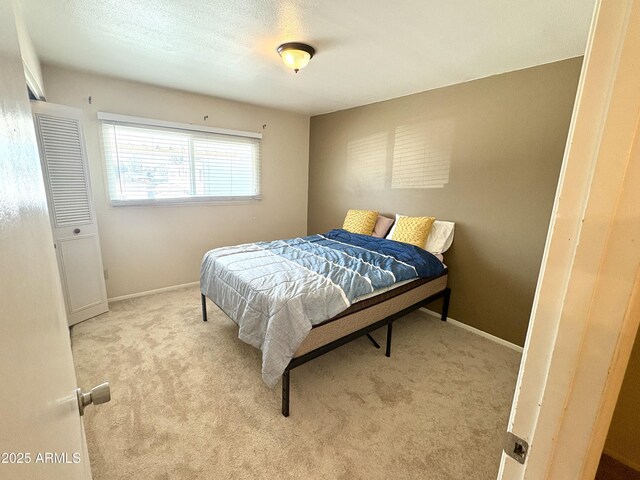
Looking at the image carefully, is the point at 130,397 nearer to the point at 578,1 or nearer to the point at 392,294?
the point at 392,294

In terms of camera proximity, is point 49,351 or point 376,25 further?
point 376,25

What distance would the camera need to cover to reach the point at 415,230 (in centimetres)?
302

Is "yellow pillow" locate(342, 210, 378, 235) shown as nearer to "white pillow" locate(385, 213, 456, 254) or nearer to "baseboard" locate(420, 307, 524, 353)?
"white pillow" locate(385, 213, 456, 254)

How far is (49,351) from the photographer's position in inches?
21.8

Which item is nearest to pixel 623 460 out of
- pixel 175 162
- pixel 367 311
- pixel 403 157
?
pixel 367 311

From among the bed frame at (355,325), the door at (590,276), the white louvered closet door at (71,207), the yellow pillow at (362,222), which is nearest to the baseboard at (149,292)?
the white louvered closet door at (71,207)

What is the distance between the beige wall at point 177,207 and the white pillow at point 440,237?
2.33m

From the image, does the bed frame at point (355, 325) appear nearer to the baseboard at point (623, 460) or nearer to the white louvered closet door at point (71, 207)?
the white louvered closet door at point (71, 207)

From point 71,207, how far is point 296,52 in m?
2.42

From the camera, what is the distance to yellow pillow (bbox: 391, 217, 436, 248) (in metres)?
2.99

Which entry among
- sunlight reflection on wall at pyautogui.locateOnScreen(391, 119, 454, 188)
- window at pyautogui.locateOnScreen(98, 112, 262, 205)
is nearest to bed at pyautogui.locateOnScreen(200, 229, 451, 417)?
sunlight reflection on wall at pyautogui.locateOnScreen(391, 119, 454, 188)

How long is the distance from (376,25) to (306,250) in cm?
193

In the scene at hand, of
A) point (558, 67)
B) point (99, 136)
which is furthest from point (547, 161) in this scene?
point (99, 136)

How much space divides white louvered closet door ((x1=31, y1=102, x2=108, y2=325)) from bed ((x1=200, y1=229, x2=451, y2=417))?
1.15m
